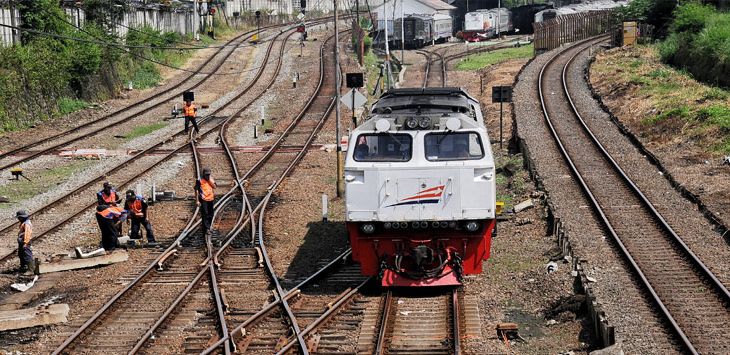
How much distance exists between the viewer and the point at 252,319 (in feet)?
43.0

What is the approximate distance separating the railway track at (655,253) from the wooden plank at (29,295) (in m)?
9.62

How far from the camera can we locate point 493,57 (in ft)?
200

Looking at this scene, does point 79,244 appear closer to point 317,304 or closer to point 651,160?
point 317,304

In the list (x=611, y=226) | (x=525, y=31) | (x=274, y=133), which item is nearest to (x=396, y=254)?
(x=611, y=226)

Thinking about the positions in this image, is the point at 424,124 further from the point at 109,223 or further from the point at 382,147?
the point at 109,223

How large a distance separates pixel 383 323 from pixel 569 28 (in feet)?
181

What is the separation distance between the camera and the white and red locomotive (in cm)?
1444

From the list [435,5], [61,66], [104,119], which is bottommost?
[104,119]

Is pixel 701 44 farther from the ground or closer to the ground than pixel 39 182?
farther from the ground

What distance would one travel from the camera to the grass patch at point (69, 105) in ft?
125

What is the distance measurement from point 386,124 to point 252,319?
381 centimetres

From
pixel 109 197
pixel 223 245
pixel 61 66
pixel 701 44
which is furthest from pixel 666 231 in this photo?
pixel 61 66

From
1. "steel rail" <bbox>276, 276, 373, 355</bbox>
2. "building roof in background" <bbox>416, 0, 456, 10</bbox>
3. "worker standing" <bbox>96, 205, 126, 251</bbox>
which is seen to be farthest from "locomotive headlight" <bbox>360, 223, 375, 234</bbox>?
"building roof in background" <bbox>416, 0, 456, 10</bbox>

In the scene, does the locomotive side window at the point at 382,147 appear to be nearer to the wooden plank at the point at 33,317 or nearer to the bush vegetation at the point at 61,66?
the wooden plank at the point at 33,317
